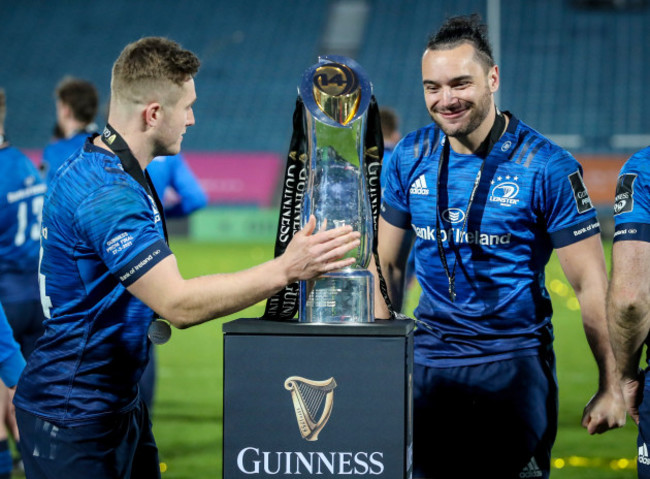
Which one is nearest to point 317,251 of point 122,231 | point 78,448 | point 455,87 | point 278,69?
point 122,231

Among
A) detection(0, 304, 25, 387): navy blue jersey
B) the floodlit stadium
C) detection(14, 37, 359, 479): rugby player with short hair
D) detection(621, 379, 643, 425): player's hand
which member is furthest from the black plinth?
the floodlit stadium

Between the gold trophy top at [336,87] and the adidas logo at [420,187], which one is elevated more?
the gold trophy top at [336,87]

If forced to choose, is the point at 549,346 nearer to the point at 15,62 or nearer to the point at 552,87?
the point at 552,87

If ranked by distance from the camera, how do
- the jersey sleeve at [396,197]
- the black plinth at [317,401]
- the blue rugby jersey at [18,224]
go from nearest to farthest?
1. the black plinth at [317,401]
2. the jersey sleeve at [396,197]
3. the blue rugby jersey at [18,224]

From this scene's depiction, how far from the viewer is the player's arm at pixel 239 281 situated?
90.4 inches

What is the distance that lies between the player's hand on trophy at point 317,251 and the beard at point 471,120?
0.92 meters

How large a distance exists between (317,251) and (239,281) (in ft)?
0.78

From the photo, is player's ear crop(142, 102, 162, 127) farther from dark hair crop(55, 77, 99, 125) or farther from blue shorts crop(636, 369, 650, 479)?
dark hair crop(55, 77, 99, 125)

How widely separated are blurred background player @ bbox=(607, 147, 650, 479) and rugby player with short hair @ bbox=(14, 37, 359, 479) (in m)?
1.23

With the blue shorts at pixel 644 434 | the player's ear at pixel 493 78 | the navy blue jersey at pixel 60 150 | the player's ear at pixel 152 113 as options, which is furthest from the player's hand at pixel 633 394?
the navy blue jersey at pixel 60 150

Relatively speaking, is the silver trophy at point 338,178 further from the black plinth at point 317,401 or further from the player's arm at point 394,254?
the player's arm at point 394,254

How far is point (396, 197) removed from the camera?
3.41m

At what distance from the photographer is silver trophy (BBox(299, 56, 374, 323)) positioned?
2.35 metres

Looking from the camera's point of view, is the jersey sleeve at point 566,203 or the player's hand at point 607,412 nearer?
the player's hand at point 607,412
